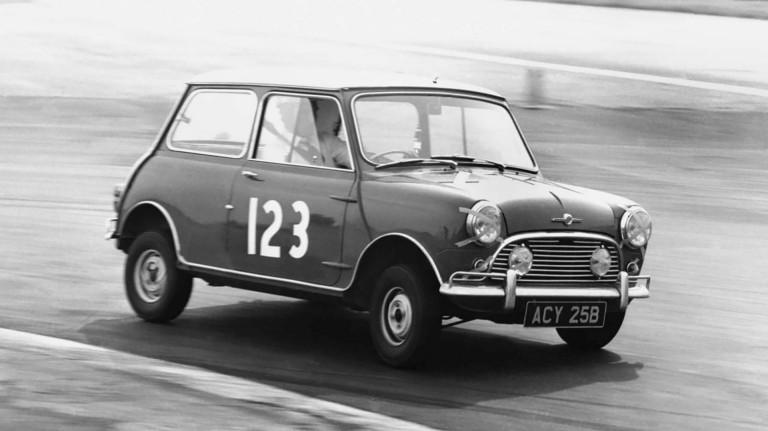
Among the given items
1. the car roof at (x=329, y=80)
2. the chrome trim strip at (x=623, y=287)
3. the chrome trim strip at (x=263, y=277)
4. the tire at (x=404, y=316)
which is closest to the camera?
the tire at (x=404, y=316)

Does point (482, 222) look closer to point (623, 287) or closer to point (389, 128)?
point (623, 287)

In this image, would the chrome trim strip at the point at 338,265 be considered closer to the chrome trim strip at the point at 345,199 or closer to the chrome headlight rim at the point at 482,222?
the chrome trim strip at the point at 345,199

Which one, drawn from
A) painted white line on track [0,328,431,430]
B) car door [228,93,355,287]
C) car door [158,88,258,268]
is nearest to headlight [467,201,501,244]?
car door [228,93,355,287]

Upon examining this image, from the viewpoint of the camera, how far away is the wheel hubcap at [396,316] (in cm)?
778

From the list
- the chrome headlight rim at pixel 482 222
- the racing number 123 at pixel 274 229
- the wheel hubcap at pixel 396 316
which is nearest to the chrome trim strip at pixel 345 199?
the racing number 123 at pixel 274 229

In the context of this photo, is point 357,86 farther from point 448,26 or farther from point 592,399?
point 448,26

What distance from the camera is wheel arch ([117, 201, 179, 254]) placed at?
365 inches

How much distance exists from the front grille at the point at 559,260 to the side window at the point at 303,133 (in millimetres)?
1192

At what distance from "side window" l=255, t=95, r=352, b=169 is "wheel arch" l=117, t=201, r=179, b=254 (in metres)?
0.87

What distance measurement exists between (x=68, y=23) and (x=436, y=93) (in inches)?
900

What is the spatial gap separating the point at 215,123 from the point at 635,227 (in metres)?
2.83

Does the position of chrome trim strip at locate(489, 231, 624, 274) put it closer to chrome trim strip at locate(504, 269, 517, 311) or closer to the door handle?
chrome trim strip at locate(504, 269, 517, 311)

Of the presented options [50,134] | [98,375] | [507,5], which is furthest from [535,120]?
[98,375]

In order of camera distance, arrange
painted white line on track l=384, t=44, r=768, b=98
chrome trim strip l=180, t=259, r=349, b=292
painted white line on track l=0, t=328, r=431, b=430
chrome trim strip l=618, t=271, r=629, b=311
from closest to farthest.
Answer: painted white line on track l=0, t=328, r=431, b=430 → chrome trim strip l=618, t=271, r=629, b=311 → chrome trim strip l=180, t=259, r=349, b=292 → painted white line on track l=384, t=44, r=768, b=98
